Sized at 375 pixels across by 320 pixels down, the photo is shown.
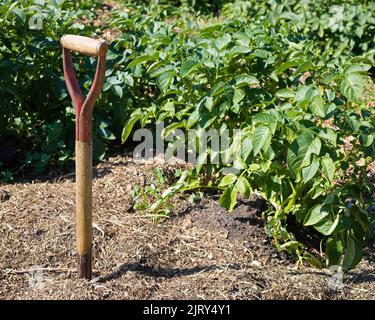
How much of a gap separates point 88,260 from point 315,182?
108 cm

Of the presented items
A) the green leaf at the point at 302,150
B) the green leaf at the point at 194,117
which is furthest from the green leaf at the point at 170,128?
the green leaf at the point at 302,150

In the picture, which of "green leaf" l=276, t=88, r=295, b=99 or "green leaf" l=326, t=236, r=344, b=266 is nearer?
"green leaf" l=326, t=236, r=344, b=266

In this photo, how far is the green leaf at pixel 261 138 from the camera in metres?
2.99

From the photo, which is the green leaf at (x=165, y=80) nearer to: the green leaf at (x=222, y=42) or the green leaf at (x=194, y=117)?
the green leaf at (x=194, y=117)

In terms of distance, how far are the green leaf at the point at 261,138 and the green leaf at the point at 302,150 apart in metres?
0.10

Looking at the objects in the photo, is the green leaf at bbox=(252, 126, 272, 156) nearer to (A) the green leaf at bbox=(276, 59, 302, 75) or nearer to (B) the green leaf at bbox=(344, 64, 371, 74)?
(A) the green leaf at bbox=(276, 59, 302, 75)

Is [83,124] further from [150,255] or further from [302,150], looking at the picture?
[302,150]

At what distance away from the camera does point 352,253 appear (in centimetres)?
318

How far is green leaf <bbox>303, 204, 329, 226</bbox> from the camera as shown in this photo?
10.2 feet

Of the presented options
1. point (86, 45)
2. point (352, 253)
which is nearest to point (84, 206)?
point (86, 45)

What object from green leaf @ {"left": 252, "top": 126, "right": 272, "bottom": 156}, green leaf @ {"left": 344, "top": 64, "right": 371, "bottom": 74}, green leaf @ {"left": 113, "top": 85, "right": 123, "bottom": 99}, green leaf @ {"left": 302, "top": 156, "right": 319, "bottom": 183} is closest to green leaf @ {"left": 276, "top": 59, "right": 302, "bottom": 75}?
green leaf @ {"left": 344, "top": 64, "right": 371, "bottom": 74}

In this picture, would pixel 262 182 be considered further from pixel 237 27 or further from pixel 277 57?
pixel 237 27

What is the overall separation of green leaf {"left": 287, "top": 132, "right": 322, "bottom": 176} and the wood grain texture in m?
0.85

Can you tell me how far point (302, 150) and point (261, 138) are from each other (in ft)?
0.60
